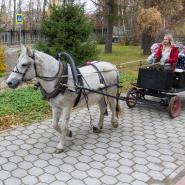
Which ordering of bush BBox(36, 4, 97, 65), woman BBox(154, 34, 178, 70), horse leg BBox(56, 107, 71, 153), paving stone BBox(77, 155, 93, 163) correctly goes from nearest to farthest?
paving stone BBox(77, 155, 93, 163)
horse leg BBox(56, 107, 71, 153)
woman BBox(154, 34, 178, 70)
bush BBox(36, 4, 97, 65)

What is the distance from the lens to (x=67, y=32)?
11.7m

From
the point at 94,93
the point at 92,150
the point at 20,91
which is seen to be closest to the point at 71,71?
the point at 94,93

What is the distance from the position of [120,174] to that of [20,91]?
17.8 feet

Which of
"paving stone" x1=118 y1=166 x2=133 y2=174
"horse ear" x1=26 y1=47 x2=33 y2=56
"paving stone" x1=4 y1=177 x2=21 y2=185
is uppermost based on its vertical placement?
"horse ear" x1=26 y1=47 x2=33 y2=56

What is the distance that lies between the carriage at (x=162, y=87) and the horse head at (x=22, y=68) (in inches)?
129

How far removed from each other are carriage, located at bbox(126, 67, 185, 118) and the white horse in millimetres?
1613

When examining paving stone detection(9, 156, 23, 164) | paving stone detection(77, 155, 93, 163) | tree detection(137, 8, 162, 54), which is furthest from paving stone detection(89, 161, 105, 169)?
tree detection(137, 8, 162, 54)

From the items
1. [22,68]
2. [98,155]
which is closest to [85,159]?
[98,155]

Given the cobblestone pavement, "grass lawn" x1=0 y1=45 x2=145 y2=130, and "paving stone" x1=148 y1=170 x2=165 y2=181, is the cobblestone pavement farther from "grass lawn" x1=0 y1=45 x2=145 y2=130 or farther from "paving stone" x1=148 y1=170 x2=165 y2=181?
"grass lawn" x1=0 y1=45 x2=145 y2=130

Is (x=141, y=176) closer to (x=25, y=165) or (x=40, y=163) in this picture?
(x=40, y=163)

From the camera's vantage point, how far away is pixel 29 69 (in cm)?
537

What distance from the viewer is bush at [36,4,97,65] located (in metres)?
11.6

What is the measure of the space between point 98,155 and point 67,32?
21.8ft

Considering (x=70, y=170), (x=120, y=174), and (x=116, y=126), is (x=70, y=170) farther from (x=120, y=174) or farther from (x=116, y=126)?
(x=116, y=126)
